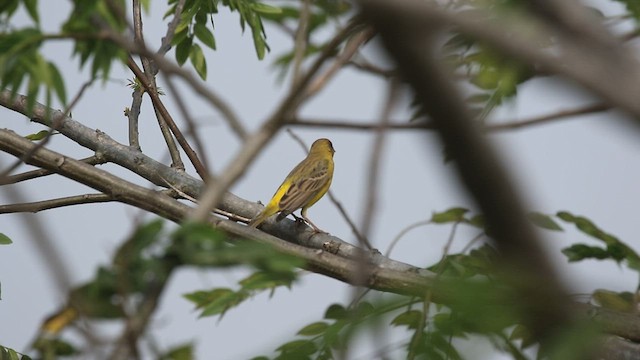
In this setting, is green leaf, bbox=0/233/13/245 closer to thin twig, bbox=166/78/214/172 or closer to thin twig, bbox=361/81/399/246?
thin twig, bbox=166/78/214/172

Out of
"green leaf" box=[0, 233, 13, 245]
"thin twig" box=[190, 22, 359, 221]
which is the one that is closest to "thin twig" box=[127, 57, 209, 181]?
"green leaf" box=[0, 233, 13, 245]

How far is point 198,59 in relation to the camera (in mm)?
4453

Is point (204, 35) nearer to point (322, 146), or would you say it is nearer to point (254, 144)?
point (254, 144)

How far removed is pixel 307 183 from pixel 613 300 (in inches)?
189

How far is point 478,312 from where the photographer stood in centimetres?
179

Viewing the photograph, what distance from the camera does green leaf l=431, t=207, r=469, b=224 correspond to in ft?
14.0

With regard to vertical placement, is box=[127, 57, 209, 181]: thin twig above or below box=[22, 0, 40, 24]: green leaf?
above

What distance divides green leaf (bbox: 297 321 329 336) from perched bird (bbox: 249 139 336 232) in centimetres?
367

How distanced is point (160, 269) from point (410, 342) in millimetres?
882

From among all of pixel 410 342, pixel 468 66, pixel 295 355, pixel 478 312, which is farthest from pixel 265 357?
pixel 468 66

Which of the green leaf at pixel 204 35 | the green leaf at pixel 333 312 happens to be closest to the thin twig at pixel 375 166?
the green leaf at pixel 333 312

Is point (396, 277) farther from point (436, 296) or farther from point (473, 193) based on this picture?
point (473, 193)

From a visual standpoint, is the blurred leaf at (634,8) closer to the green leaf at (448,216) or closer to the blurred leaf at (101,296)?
the green leaf at (448,216)

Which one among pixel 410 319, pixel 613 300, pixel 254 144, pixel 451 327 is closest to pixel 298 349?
pixel 410 319
